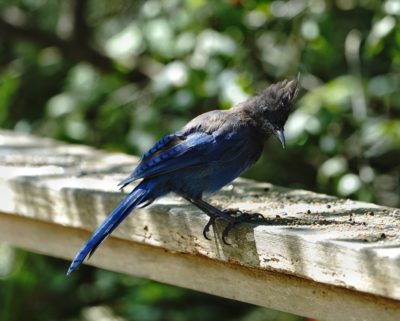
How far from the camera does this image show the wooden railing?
260 cm

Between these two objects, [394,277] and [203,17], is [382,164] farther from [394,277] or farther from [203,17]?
[394,277]

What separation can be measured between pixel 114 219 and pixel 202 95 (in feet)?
6.70

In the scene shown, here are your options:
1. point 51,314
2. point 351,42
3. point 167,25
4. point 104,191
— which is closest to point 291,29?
point 351,42

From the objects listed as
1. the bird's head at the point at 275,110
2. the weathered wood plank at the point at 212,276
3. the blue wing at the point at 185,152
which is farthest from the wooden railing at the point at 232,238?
the bird's head at the point at 275,110

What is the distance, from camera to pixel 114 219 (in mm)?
3189

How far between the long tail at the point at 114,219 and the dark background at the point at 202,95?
1488 millimetres

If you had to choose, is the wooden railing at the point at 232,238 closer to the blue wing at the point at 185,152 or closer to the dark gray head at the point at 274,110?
the blue wing at the point at 185,152

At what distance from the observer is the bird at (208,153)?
11.1 feet

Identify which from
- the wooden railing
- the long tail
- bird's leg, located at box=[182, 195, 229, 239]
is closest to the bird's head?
the wooden railing

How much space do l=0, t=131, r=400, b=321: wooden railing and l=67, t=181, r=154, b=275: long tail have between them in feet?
0.29

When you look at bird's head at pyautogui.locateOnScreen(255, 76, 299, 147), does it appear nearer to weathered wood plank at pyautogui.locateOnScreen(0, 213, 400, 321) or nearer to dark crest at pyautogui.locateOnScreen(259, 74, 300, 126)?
dark crest at pyautogui.locateOnScreen(259, 74, 300, 126)

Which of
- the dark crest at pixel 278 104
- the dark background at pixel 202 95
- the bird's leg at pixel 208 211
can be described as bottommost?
the dark background at pixel 202 95

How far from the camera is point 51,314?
6121 mm

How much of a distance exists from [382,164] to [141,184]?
2381 mm
